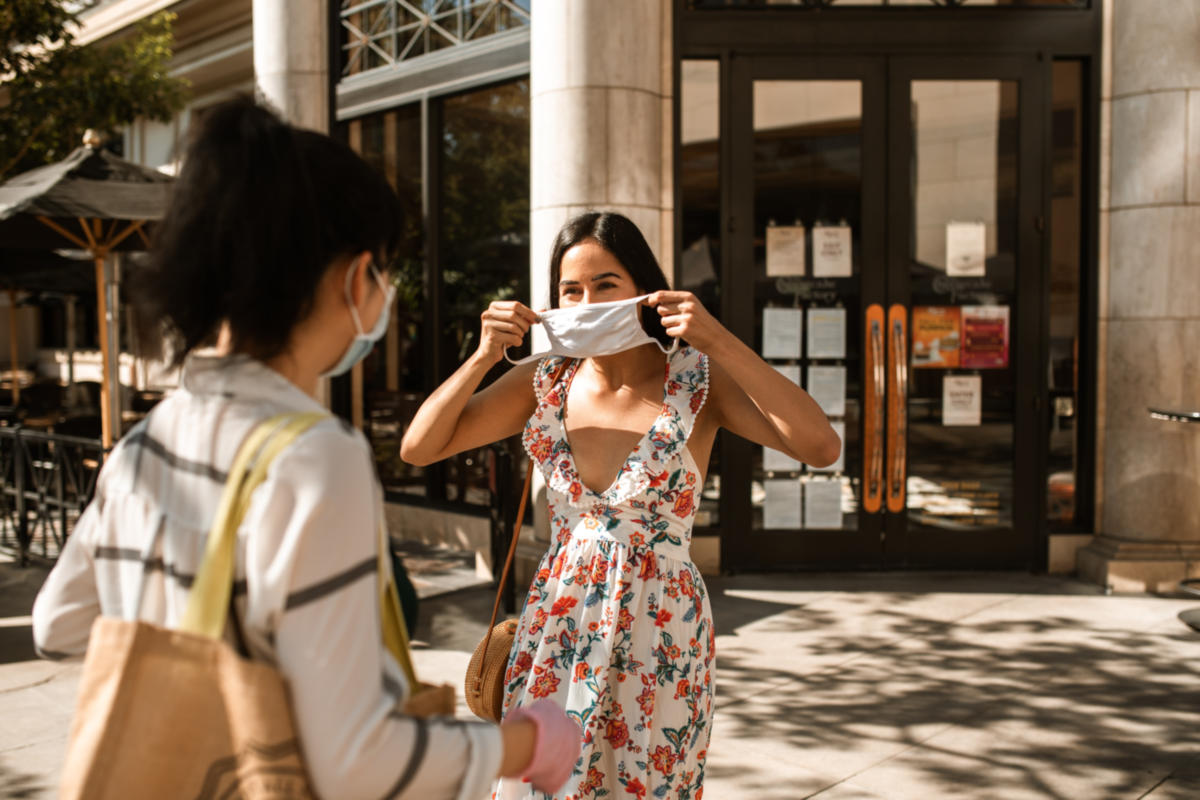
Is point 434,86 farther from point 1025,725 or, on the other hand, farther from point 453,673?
point 1025,725

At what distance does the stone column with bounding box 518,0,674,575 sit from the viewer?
23.4 ft

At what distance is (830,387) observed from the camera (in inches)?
310

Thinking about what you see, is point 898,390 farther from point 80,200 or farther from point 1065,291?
point 80,200

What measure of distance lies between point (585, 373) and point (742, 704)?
2.77 m

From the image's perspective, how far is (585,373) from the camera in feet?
9.87

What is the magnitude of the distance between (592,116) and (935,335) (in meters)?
2.98

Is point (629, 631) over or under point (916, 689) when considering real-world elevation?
over

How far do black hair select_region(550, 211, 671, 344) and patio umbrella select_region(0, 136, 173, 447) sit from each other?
212 inches

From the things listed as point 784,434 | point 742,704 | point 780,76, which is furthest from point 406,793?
point 780,76

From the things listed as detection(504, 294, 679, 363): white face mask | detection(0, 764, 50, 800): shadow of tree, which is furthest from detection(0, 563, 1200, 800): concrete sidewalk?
detection(504, 294, 679, 363): white face mask

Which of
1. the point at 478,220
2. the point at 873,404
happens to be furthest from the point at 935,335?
the point at 478,220

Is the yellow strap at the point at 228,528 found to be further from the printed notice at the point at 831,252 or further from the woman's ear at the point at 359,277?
the printed notice at the point at 831,252

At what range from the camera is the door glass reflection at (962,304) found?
7.76m

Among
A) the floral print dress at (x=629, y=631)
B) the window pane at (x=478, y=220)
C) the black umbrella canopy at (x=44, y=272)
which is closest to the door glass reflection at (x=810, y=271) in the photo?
the window pane at (x=478, y=220)
